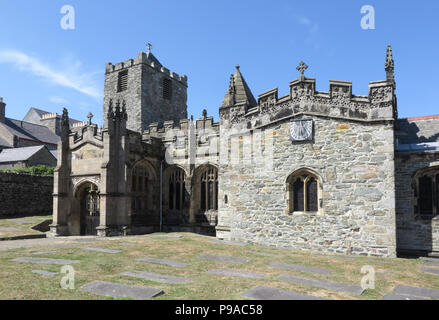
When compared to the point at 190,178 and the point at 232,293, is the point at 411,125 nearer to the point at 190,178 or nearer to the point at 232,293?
the point at 190,178

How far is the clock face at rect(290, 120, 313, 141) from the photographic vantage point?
14424mm

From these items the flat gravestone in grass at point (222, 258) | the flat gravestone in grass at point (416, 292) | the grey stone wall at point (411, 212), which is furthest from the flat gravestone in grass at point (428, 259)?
the flat gravestone in grass at point (222, 258)

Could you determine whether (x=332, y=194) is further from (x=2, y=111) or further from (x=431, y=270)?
(x=2, y=111)

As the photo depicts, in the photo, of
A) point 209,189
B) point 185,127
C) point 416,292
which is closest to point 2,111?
point 185,127

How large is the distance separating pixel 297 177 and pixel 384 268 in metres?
5.31

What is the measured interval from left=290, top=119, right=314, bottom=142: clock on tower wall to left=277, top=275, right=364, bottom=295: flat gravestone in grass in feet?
23.4

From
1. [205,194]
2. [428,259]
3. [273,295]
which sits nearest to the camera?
[273,295]

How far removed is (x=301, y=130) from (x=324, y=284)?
7.83 metres

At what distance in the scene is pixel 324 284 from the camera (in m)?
8.08

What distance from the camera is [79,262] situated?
9656mm

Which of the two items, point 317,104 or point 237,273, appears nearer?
point 237,273

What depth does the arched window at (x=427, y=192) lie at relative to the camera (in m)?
13.5

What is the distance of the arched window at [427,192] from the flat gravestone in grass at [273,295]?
9.33 meters

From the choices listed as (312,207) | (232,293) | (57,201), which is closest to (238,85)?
(312,207)
